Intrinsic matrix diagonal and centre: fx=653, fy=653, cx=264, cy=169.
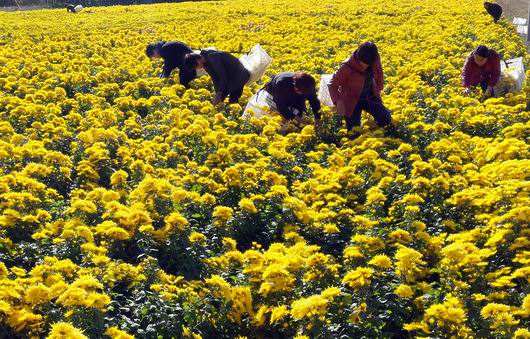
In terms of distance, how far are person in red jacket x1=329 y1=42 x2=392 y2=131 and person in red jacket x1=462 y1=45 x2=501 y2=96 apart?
5.60ft

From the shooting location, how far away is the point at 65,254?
5039 mm

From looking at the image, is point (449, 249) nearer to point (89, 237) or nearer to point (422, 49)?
point (89, 237)

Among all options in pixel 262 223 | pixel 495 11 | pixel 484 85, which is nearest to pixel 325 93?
pixel 484 85

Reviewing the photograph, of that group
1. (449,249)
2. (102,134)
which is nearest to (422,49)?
(102,134)

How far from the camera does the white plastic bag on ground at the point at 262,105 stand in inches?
352

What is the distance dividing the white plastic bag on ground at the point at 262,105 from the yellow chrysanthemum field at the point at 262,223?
0.27 metres

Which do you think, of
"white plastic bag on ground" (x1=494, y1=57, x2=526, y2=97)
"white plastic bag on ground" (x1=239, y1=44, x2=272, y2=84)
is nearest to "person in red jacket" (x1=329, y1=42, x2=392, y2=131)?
"white plastic bag on ground" (x1=494, y1=57, x2=526, y2=97)

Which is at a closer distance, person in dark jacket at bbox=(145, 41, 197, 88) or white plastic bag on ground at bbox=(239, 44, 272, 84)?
Answer: white plastic bag on ground at bbox=(239, 44, 272, 84)

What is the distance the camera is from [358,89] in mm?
8211

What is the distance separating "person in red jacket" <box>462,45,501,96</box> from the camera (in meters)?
9.16

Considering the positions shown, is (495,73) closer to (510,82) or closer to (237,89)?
(510,82)

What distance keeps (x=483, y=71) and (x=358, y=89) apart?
7.49ft

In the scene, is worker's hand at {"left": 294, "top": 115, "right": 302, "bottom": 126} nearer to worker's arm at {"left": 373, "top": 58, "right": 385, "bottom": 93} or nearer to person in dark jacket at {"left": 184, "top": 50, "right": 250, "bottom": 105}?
worker's arm at {"left": 373, "top": 58, "right": 385, "bottom": 93}

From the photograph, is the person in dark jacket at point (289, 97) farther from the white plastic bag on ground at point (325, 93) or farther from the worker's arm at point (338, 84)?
the white plastic bag on ground at point (325, 93)
